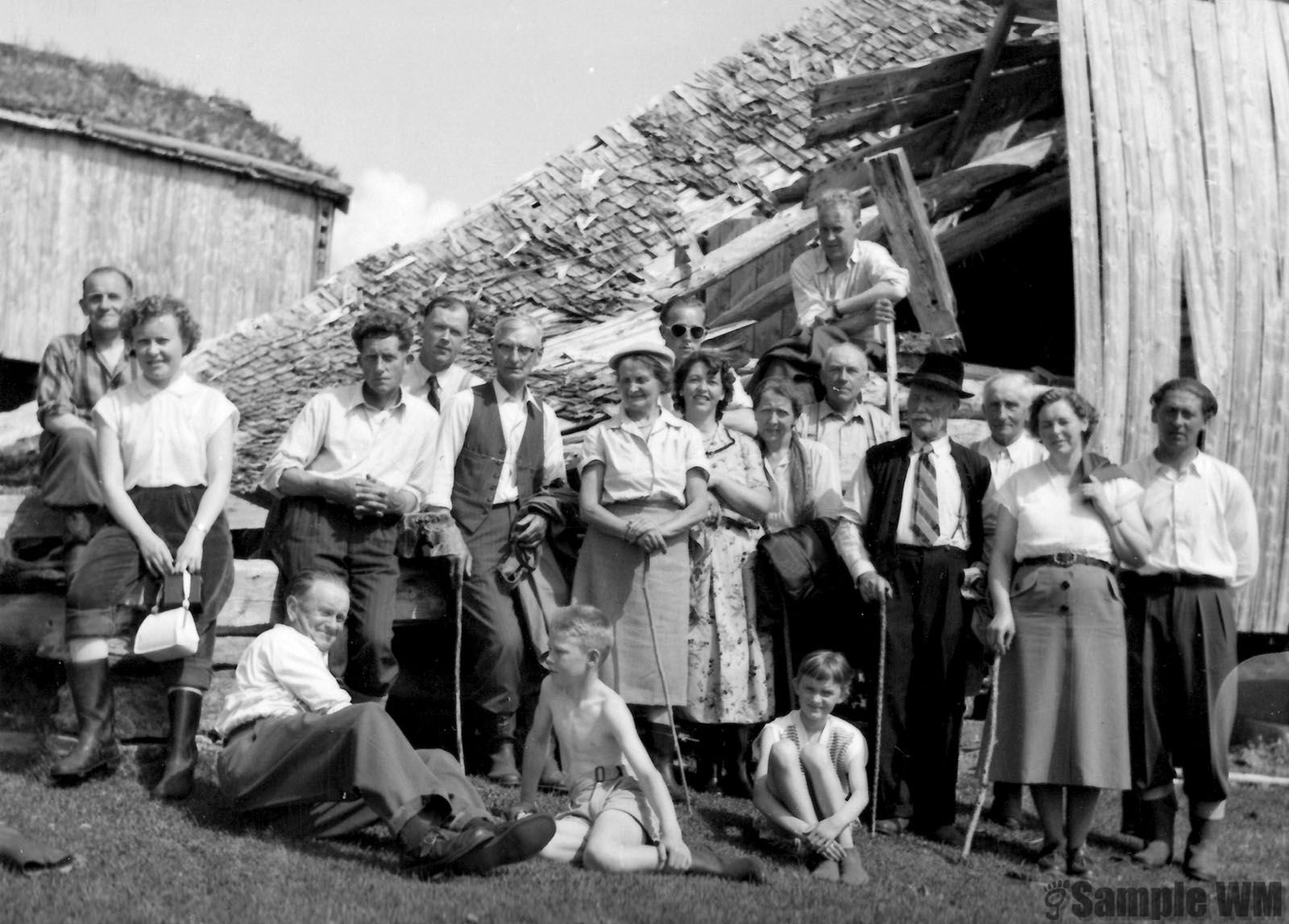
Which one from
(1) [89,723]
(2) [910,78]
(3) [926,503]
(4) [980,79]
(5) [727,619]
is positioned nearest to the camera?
(1) [89,723]

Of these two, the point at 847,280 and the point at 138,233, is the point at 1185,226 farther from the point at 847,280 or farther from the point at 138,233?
the point at 138,233

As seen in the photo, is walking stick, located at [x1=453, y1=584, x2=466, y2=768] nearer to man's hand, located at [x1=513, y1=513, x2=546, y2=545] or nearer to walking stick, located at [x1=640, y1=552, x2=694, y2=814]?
man's hand, located at [x1=513, y1=513, x2=546, y2=545]

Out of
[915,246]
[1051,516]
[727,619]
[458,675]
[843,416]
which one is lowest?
[458,675]

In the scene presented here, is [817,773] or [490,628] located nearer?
[817,773]

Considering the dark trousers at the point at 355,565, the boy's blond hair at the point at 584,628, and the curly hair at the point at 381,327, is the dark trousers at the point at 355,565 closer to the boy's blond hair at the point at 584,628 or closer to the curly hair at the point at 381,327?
the curly hair at the point at 381,327

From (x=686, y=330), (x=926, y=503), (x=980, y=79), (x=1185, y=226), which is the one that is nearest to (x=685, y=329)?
(x=686, y=330)

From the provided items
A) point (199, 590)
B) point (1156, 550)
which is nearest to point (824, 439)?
point (1156, 550)

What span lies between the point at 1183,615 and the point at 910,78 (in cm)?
511

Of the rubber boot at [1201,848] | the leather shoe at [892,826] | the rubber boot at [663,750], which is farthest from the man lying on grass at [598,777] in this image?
the rubber boot at [1201,848]

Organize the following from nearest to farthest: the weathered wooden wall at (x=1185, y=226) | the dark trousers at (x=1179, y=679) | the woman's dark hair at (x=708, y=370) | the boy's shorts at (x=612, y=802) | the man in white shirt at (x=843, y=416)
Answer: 1. the boy's shorts at (x=612, y=802)
2. the dark trousers at (x=1179, y=679)
3. the woman's dark hair at (x=708, y=370)
4. the man in white shirt at (x=843, y=416)
5. the weathered wooden wall at (x=1185, y=226)

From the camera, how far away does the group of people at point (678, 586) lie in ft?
17.6

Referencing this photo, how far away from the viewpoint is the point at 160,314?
19.4ft

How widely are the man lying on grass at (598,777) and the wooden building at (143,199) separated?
12.6 meters

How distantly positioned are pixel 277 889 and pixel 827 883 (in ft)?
5.99
